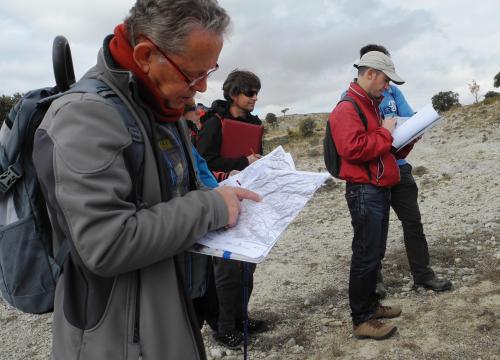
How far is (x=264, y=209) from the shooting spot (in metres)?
1.54

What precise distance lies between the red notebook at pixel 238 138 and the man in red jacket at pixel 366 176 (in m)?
0.69

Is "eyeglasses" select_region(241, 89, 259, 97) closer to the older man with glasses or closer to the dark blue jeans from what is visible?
the dark blue jeans

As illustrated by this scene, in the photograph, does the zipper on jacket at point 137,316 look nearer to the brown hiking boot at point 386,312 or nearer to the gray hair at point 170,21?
the gray hair at point 170,21

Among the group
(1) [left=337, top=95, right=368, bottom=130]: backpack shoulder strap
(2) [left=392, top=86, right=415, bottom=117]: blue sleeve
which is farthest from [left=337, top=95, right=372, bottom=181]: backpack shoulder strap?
(2) [left=392, top=86, right=415, bottom=117]: blue sleeve

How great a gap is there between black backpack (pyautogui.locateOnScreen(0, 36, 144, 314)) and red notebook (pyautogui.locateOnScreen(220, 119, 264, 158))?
209cm

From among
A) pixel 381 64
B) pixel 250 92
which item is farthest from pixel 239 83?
pixel 381 64

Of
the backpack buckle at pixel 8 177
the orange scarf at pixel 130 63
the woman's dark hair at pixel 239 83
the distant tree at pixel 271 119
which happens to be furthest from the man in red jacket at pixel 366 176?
the distant tree at pixel 271 119

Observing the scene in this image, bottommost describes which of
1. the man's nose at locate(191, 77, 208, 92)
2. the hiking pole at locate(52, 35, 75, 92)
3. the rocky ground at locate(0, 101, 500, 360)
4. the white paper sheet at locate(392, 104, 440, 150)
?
the rocky ground at locate(0, 101, 500, 360)

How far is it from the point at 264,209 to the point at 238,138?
197 cm

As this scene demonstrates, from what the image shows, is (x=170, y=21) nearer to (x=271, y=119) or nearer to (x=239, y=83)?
(x=239, y=83)

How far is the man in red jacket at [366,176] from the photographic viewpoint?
3047mm

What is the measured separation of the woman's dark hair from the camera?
3.43m

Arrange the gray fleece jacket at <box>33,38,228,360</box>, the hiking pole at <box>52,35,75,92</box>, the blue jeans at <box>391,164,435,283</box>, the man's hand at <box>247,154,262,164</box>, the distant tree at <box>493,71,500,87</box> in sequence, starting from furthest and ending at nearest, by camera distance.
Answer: the distant tree at <box>493,71,500,87</box> < the blue jeans at <box>391,164,435,283</box> < the man's hand at <box>247,154,262,164</box> < the hiking pole at <box>52,35,75,92</box> < the gray fleece jacket at <box>33,38,228,360</box>

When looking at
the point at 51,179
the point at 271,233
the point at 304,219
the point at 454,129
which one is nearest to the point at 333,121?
the point at 271,233
